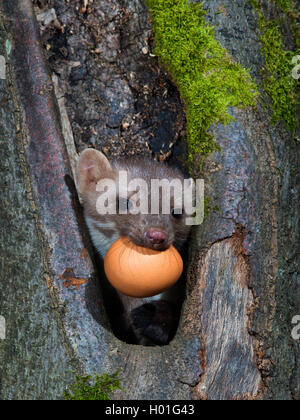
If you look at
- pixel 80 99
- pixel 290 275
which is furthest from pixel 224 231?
pixel 80 99

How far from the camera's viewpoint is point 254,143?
3479 millimetres

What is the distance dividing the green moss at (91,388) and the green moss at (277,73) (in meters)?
2.23

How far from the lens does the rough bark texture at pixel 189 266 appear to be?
310 centimetres

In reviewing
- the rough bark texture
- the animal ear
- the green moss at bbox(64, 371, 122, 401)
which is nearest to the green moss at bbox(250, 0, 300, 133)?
the rough bark texture

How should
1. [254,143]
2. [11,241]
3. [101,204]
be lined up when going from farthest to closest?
[101,204], [254,143], [11,241]

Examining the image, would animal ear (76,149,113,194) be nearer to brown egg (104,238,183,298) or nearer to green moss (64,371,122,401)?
brown egg (104,238,183,298)

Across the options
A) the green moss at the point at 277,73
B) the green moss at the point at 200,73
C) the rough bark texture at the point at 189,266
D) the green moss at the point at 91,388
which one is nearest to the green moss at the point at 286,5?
the green moss at the point at 277,73

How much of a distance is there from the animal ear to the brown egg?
105 cm

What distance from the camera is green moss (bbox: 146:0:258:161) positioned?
11.7ft

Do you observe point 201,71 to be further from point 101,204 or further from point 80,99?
point 101,204

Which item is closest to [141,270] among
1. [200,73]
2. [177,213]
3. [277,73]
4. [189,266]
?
[189,266]

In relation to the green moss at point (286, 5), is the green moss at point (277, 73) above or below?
below

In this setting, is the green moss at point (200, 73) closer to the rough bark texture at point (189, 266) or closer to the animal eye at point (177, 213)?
the rough bark texture at point (189, 266)
